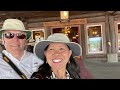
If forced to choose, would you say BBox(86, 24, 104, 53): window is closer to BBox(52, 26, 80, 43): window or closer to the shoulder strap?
BBox(52, 26, 80, 43): window

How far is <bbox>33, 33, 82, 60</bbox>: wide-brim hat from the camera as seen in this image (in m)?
0.71

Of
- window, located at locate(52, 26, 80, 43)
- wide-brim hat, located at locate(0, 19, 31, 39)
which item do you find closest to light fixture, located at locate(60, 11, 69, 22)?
window, located at locate(52, 26, 80, 43)

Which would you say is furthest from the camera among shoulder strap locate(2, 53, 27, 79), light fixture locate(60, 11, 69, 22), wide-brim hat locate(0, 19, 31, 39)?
wide-brim hat locate(0, 19, 31, 39)

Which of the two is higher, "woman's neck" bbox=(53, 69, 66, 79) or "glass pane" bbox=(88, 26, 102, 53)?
"glass pane" bbox=(88, 26, 102, 53)

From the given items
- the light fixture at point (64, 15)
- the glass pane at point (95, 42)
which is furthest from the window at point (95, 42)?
the light fixture at point (64, 15)

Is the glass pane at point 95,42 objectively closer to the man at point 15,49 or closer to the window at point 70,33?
the window at point 70,33

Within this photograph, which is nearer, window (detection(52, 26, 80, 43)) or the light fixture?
the light fixture

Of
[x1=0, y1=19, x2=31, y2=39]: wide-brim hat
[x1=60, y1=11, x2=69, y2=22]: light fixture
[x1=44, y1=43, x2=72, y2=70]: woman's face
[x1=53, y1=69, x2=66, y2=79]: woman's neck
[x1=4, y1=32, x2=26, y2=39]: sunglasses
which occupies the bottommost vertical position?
[x1=53, y1=69, x2=66, y2=79]: woman's neck

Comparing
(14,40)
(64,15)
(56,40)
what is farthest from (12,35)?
(64,15)

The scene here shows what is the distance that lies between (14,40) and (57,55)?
0.46 feet

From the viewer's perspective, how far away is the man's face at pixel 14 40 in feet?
2.36
